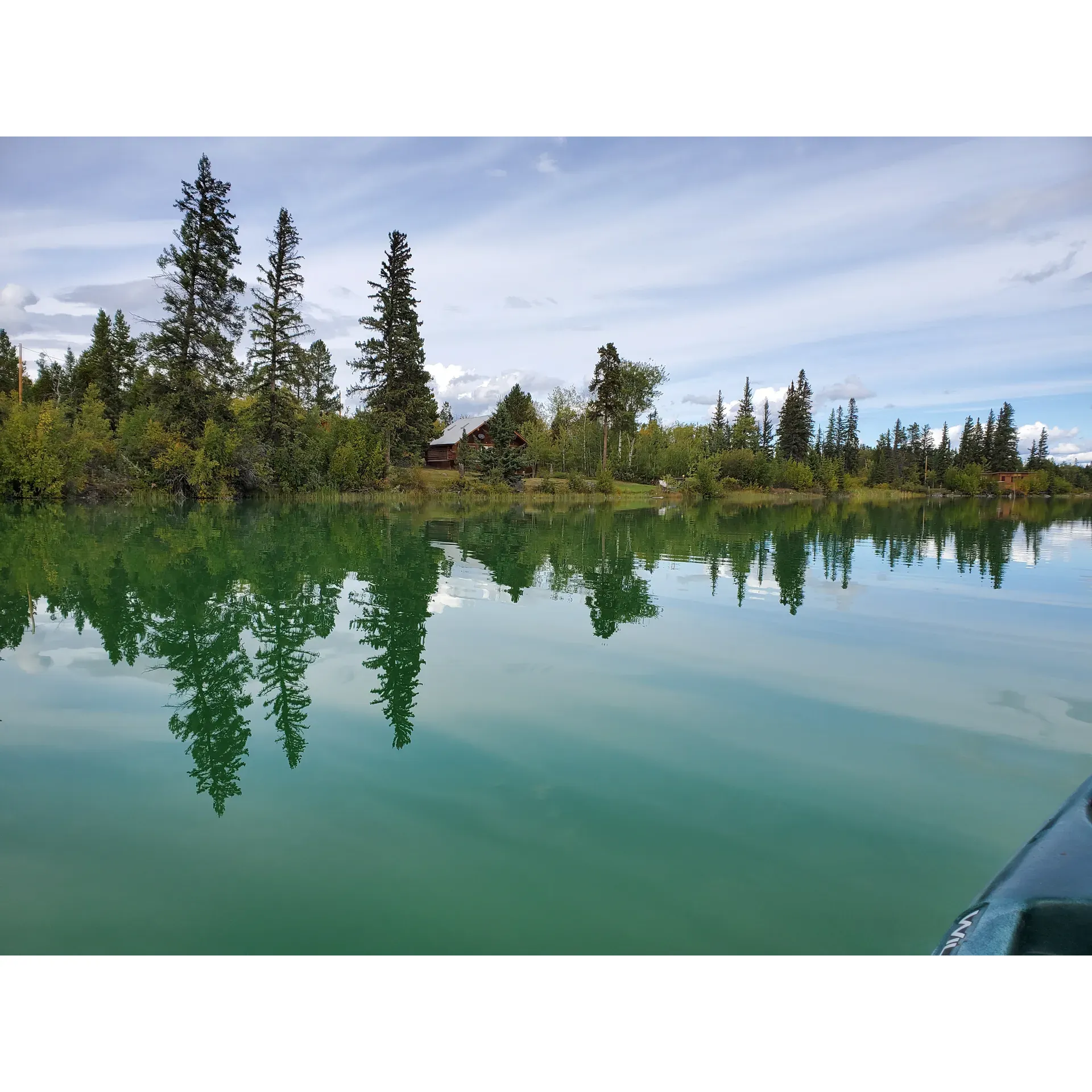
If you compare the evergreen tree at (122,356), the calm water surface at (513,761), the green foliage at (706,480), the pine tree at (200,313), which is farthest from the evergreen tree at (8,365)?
the calm water surface at (513,761)

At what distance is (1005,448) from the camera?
114 m

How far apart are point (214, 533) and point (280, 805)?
18735 mm

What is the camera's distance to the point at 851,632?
1046 centimetres

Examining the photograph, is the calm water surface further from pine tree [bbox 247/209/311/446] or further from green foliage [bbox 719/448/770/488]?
green foliage [bbox 719/448/770/488]

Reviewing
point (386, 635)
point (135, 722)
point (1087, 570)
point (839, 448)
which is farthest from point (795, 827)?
point (839, 448)

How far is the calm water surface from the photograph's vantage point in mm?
3770

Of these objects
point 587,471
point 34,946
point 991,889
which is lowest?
point 34,946

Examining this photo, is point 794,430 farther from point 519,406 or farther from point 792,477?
point 519,406

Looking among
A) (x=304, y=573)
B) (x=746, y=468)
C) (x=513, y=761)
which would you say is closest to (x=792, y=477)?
(x=746, y=468)

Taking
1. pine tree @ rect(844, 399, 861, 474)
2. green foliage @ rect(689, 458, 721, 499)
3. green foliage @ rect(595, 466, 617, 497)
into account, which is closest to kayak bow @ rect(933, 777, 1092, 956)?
green foliage @ rect(595, 466, 617, 497)

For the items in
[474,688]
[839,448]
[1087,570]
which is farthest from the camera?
[839,448]

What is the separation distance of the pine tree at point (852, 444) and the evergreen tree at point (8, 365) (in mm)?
100918

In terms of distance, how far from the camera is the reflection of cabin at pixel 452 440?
210 ft

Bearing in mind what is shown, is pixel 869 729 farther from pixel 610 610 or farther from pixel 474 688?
pixel 610 610
